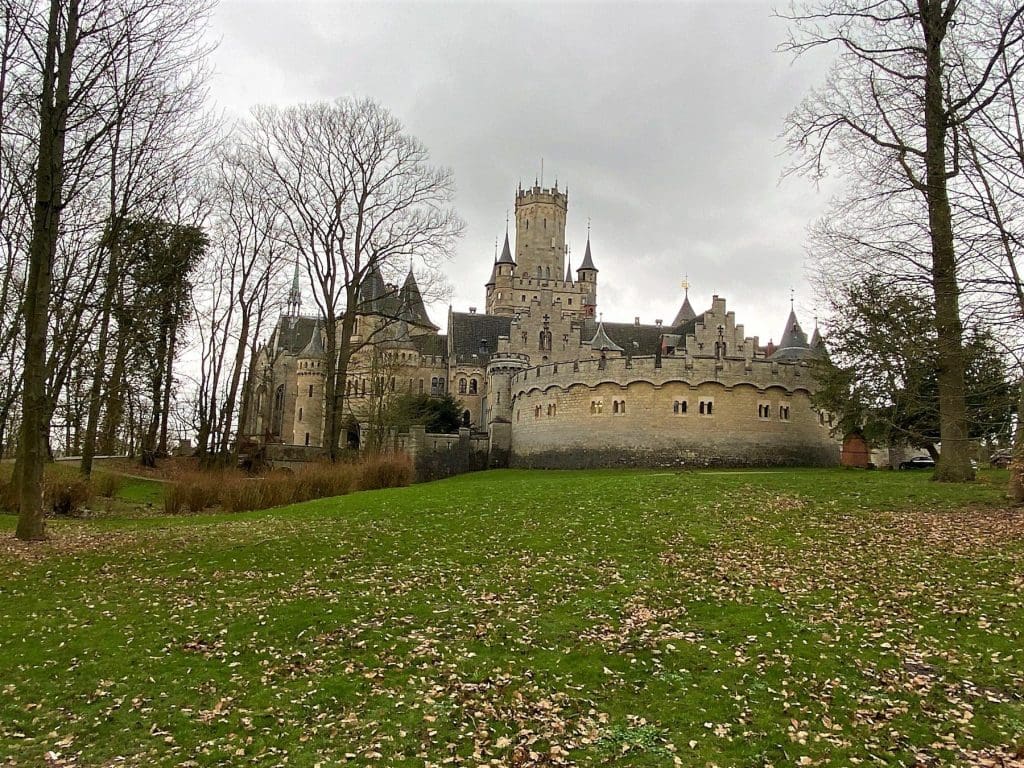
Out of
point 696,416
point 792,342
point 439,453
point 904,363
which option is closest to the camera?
point 904,363

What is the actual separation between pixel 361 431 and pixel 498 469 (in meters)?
14.6

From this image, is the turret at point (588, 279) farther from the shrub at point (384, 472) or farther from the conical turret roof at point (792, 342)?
the shrub at point (384, 472)

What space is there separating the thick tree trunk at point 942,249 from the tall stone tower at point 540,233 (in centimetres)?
6497

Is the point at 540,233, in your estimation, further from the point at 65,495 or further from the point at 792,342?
the point at 65,495

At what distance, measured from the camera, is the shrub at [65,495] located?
19750mm

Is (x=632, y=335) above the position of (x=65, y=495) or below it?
above

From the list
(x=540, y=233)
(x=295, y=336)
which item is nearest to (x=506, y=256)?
(x=540, y=233)

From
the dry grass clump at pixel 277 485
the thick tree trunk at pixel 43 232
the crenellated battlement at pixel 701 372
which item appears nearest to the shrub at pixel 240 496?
the dry grass clump at pixel 277 485

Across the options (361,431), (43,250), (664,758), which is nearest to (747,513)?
(664,758)

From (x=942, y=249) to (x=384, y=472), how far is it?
20206mm

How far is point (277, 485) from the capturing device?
24.0 metres

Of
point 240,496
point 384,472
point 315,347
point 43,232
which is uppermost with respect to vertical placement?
point 315,347

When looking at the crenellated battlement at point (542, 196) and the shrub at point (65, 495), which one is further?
the crenellated battlement at point (542, 196)

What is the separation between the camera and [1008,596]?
9.27 meters
